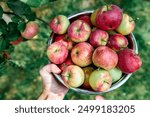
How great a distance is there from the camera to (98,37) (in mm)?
1644

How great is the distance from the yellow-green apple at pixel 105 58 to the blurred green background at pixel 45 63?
49 centimetres

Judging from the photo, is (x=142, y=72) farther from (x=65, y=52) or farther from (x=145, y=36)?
(x=65, y=52)

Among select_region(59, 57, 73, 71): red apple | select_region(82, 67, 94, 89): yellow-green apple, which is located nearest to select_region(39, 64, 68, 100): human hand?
select_region(59, 57, 73, 71): red apple

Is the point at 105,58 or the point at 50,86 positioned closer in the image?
the point at 105,58

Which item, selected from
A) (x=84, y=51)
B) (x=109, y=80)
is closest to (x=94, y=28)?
(x=84, y=51)

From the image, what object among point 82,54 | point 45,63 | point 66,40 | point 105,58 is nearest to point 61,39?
point 66,40

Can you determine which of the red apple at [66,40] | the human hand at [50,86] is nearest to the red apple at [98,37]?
the red apple at [66,40]

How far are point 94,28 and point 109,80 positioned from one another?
258 millimetres

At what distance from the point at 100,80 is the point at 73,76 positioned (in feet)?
0.41

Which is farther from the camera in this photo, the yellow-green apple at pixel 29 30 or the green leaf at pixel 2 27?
the yellow-green apple at pixel 29 30

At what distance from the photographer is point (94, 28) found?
1.70 m

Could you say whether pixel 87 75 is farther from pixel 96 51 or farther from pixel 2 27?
pixel 2 27

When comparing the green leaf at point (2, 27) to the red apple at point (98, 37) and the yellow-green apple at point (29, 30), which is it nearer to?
the yellow-green apple at point (29, 30)

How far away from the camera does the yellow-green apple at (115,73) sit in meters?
1.65
